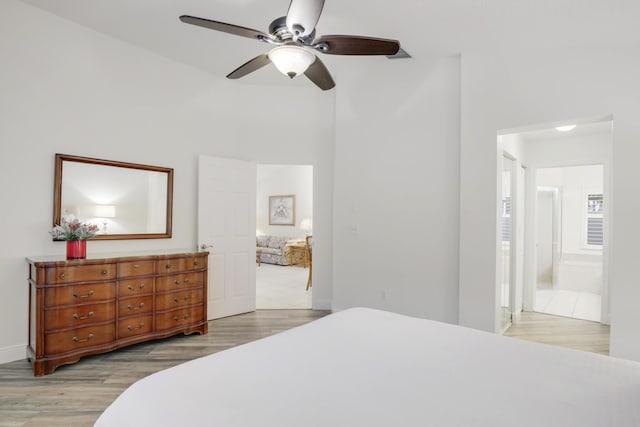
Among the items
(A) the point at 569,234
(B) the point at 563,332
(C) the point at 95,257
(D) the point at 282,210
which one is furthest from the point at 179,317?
(A) the point at 569,234

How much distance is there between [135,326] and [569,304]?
5.65 m

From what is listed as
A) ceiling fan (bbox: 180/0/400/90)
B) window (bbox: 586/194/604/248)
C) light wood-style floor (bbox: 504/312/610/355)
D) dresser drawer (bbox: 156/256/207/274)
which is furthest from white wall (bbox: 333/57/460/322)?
window (bbox: 586/194/604/248)

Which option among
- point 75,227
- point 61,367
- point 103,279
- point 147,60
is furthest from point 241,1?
point 61,367

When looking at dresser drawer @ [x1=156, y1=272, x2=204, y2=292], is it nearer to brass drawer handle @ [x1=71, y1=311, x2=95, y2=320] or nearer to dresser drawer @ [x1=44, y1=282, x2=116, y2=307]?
dresser drawer @ [x1=44, y1=282, x2=116, y2=307]

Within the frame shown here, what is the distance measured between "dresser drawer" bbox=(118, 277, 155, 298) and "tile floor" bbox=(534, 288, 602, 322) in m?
4.88

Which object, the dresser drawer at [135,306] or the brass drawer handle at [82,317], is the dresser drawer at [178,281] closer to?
the dresser drawer at [135,306]

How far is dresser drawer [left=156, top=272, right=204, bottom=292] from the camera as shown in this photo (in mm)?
3488

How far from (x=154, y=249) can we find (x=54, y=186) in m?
1.14

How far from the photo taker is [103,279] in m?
3.08

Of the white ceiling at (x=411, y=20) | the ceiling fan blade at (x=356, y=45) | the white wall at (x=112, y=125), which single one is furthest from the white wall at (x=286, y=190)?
the ceiling fan blade at (x=356, y=45)

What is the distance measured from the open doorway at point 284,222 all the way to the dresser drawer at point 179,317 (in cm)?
314

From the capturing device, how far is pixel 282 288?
6.16 m

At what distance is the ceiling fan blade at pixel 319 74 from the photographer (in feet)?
8.14

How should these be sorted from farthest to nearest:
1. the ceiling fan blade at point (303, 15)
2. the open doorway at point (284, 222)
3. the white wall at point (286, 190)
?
the white wall at point (286, 190) → the open doorway at point (284, 222) → the ceiling fan blade at point (303, 15)
